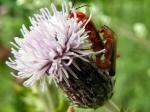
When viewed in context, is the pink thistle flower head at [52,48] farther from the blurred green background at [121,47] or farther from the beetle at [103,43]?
the blurred green background at [121,47]

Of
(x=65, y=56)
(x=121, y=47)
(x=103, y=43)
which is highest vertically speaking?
(x=65, y=56)

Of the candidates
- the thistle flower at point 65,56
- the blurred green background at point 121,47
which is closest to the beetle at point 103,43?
the thistle flower at point 65,56

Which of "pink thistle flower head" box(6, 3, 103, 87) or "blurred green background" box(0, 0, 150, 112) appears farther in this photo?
"blurred green background" box(0, 0, 150, 112)

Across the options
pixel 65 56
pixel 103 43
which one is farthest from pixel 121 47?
Result: pixel 65 56

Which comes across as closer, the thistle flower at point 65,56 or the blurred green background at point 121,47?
the thistle flower at point 65,56

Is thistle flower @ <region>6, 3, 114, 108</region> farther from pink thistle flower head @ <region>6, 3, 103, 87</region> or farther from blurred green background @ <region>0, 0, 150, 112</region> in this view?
blurred green background @ <region>0, 0, 150, 112</region>

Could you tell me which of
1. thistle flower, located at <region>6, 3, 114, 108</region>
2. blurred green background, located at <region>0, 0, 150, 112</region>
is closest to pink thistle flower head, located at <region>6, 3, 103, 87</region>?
thistle flower, located at <region>6, 3, 114, 108</region>

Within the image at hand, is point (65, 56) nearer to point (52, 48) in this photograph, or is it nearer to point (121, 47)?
point (52, 48)

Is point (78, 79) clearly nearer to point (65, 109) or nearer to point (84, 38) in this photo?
point (84, 38)
